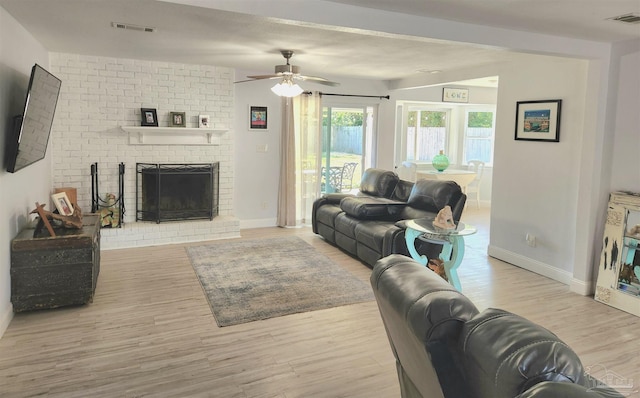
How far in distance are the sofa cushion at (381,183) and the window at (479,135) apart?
4064mm

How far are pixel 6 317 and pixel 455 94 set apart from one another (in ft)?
25.1

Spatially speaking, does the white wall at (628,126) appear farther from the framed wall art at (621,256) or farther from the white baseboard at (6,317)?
the white baseboard at (6,317)

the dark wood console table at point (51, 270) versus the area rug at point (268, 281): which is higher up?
the dark wood console table at point (51, 270)

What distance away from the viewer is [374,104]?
759 centimetres

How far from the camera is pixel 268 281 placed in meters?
4.47

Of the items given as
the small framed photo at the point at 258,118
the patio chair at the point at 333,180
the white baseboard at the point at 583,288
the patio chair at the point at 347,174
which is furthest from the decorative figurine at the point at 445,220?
the patio chair at the point at 347,174

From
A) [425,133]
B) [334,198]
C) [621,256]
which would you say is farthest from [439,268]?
[425,133]

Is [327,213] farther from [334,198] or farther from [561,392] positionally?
[561,392]

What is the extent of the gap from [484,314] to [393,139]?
6.69m

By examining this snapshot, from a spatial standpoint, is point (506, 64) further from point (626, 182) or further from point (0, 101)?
point (0, 101)

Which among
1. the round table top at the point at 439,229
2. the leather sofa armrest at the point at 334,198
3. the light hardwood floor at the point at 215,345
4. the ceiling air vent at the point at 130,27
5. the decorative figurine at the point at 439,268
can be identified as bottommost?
the light hardwood floor at the point at 215,345

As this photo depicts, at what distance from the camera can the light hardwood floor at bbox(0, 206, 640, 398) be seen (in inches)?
105

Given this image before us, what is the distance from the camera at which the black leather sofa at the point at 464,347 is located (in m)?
1.05

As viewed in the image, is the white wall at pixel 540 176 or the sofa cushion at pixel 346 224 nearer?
the white wall at pixel 540 176
